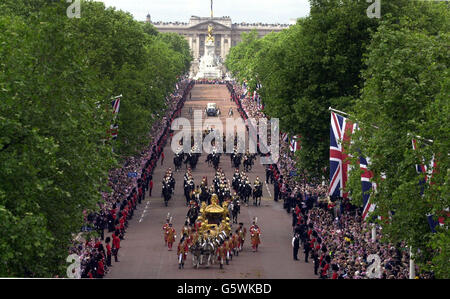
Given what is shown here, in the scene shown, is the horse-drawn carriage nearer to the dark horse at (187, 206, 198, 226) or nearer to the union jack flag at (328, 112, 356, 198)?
the dark horse at (187, 206, 198, 226)

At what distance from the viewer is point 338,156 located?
35406mm

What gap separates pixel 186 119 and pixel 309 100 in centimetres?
6588

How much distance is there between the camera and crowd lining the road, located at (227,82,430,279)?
2892 centimetres

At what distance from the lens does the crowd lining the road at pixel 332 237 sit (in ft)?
94.9

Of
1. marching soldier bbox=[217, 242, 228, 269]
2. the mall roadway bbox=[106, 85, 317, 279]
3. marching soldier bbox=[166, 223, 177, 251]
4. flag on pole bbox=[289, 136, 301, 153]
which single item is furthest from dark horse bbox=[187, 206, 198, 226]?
flag on pole bbox=[289, 136, 301, 153]

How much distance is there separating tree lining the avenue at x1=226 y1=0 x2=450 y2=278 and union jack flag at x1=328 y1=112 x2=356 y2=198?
0.69 m

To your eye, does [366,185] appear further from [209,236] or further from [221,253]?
[209,236]

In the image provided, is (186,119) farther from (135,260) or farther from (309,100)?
(135,260)

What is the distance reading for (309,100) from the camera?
1940 inches

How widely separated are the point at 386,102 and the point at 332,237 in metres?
9.66

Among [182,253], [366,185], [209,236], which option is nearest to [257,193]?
[209,236]

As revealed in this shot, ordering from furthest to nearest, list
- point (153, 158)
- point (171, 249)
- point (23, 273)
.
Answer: point (153, 158), point (171, 249), point (23, 273)

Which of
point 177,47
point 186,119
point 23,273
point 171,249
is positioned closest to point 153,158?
point 171,249
